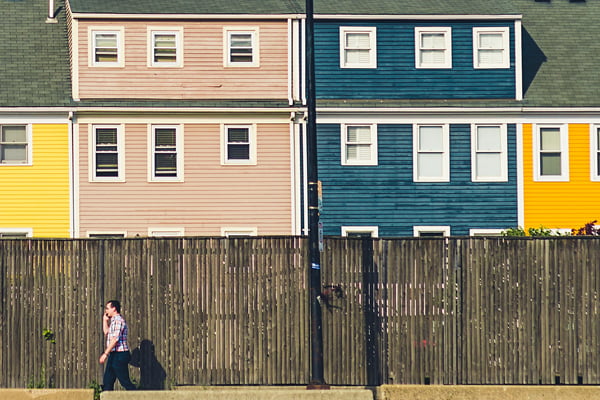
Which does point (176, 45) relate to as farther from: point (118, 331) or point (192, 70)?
point (118, 331)

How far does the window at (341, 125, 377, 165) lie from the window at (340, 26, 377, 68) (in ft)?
6.39

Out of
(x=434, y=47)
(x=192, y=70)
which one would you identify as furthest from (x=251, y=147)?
(x=434, y=47)

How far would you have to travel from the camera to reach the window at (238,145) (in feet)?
109

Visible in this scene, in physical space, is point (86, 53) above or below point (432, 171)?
above

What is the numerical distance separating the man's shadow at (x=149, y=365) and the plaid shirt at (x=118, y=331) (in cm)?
56

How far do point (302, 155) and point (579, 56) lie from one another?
10098 mm

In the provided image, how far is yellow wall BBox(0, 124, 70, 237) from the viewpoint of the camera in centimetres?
3278

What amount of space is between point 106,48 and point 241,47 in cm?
403

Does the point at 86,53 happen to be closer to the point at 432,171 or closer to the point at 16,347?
the point at 432,171

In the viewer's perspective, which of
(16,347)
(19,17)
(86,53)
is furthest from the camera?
(19,17)

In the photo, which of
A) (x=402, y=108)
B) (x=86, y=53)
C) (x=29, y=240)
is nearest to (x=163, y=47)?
(x=86, y=53)

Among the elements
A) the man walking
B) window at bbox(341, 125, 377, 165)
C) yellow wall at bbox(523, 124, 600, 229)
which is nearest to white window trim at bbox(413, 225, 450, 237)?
window at bbox(341, 125, 377, 165)

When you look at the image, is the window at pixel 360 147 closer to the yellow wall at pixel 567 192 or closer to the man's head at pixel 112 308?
the yellow wall at pixel 567 192

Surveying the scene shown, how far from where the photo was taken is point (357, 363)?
59.5 ft
